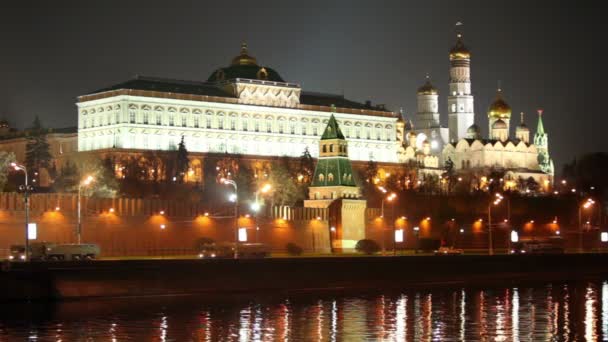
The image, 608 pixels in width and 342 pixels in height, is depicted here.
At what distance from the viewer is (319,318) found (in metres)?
57.5

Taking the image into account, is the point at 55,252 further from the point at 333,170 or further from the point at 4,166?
the point at 4,166

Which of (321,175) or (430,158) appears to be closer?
(321,175)

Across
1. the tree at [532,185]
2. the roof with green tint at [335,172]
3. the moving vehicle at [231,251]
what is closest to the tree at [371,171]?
the tree at [532,185]

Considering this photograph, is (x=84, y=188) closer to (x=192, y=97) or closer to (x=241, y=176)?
(x=241, y=176)

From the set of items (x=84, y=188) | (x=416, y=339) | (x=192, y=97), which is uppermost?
(x=192, y=97)

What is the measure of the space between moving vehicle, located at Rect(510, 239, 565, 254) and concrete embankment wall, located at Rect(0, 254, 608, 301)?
26.5 ft

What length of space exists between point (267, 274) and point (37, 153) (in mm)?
84606

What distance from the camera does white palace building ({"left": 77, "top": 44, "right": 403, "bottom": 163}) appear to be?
155 m

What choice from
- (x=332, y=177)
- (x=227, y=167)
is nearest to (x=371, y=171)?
(x=227, y=167)

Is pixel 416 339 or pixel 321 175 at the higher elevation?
pixel 321 175

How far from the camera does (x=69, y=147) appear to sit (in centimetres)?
16300

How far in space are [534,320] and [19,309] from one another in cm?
2083

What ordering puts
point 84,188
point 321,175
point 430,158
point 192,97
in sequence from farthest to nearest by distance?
point 430,158, point 192,97, point 84,188, point 321,175

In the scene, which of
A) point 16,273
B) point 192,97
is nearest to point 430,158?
point 192,97
